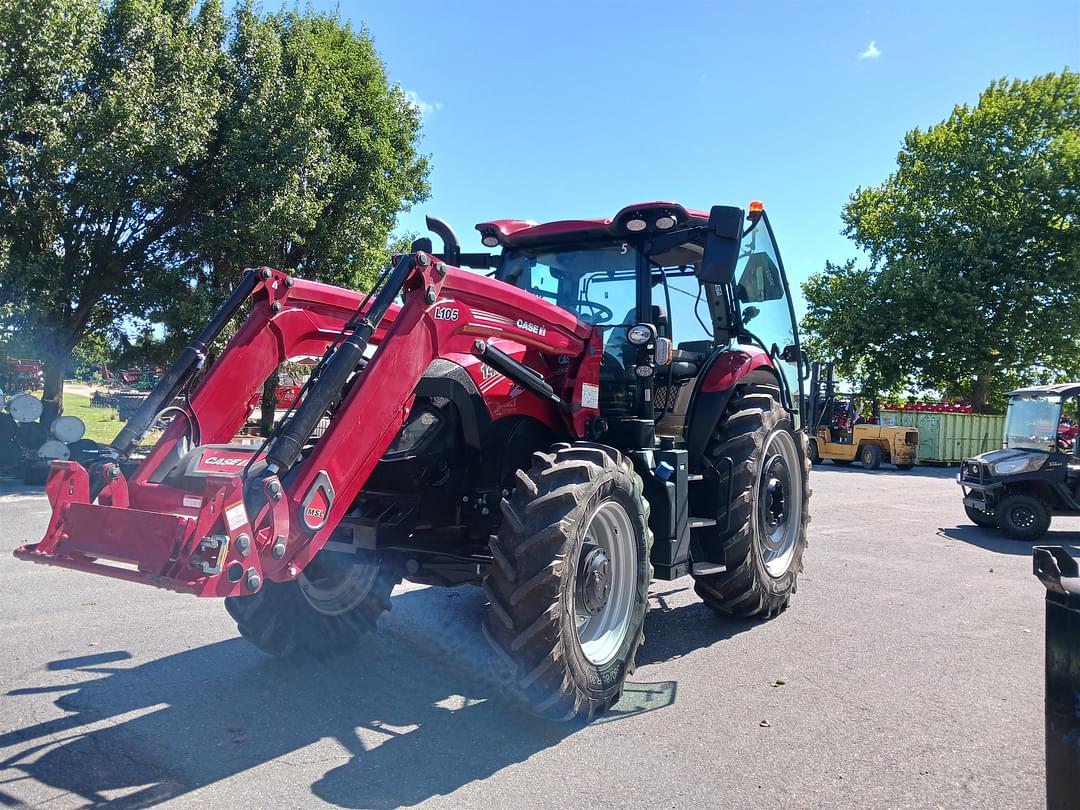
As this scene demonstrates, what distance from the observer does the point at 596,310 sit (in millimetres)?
5719

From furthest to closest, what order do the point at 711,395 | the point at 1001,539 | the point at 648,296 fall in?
the point at 1001,539 → the point at 711,395 → the point at 648,296

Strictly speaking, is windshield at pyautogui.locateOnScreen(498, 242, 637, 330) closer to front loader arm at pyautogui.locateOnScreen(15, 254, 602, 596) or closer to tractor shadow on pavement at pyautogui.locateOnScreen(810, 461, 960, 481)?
front loader arm at pyautogui.locateOnScreen(15, 254, 602, 596)

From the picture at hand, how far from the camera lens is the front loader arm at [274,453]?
9.94 feet

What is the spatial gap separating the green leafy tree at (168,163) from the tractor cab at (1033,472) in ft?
43.4

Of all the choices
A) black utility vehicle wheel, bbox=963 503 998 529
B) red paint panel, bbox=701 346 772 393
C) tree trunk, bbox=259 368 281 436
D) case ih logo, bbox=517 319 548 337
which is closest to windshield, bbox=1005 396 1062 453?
black utility vehicle wheel, bbox=963 503 998 529

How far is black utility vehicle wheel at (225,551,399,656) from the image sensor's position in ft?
15.4

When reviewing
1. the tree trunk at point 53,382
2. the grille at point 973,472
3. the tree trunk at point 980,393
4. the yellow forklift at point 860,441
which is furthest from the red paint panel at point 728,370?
the tree trunk at point 980,393

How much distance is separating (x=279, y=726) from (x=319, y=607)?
3.58 feet

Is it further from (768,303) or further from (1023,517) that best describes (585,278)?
(1023,517)

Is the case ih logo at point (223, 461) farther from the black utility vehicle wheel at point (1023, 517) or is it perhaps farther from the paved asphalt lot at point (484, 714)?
the black utility vehicle wheel at point (1023, 517)

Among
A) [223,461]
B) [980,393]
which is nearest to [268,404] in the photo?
[223,461]

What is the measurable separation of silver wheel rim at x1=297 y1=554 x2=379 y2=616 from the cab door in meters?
3.42

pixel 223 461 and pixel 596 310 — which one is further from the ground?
pixel 596 310

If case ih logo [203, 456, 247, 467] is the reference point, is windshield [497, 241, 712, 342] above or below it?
above
